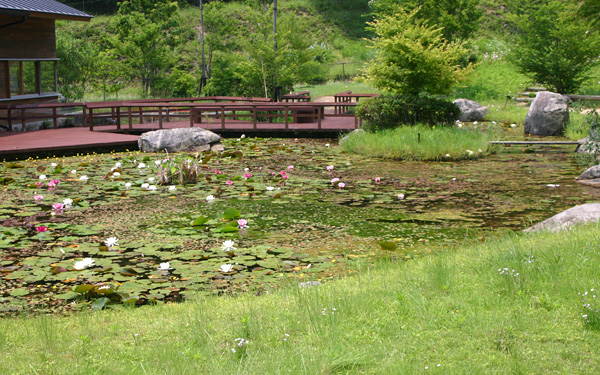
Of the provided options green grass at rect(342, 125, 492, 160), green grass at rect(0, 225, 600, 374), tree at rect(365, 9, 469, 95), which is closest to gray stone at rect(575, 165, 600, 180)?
green grass at rect(342, 125, 492, 160)

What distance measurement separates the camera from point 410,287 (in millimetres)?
4855

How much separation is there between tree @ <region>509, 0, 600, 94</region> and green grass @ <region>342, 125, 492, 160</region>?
10319mm

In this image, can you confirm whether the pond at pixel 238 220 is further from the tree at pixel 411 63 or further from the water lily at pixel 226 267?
the tree at pixel 411 63

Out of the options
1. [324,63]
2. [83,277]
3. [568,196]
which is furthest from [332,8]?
[83,277]

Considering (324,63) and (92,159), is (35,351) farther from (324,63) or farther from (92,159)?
(324,63)

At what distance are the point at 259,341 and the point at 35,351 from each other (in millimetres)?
1464

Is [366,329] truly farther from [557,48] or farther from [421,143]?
[557,48]

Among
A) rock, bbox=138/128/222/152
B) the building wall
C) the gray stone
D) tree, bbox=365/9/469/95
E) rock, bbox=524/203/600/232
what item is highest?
the building wall

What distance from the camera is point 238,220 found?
7.30 meters

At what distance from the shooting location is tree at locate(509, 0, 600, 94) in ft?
76.1

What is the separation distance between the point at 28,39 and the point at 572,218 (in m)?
19.0

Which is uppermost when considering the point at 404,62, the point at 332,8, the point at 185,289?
the point at 332,8

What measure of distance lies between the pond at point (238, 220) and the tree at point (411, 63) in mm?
3232

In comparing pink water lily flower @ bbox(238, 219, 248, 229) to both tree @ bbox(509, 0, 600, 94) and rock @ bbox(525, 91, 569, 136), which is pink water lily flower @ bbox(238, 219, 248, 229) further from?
tree @ bbox(509, 0, 600, 94)
